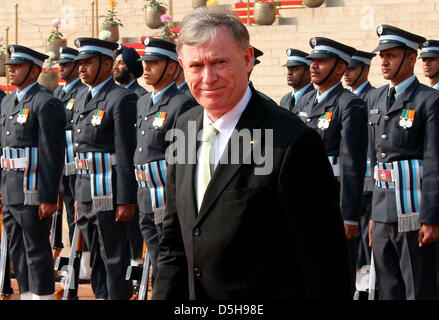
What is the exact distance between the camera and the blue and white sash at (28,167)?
20.1ft

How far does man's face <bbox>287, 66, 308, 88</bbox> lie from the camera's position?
828 cm

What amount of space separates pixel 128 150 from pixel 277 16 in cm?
996

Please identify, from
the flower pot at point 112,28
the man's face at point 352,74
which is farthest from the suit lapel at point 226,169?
the flower pot at point 112,28

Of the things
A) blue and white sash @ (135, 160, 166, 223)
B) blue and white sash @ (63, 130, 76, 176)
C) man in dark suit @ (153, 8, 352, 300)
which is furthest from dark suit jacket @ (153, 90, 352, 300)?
blue and white sash @ (63, 130, 76, 176)


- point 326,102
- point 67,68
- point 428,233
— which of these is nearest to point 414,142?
point 428,233

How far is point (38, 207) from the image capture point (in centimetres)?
618

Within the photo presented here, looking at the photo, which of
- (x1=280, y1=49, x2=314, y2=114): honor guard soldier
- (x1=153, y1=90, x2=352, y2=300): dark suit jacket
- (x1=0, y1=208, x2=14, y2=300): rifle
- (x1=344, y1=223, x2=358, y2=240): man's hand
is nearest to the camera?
(x1=153, y1=90, x2=352, y2=300): dark suit jacket

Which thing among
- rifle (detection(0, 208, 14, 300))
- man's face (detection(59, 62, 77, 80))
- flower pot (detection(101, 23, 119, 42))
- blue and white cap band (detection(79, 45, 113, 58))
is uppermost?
flower pot (detection(101, 23, 119, 42))

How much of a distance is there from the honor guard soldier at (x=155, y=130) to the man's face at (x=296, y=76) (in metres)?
2.47

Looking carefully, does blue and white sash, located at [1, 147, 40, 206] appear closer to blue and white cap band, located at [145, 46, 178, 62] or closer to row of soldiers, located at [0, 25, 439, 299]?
row of soldiers, located at [0, 25, 439, 299]

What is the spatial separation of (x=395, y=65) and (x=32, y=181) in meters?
2.97

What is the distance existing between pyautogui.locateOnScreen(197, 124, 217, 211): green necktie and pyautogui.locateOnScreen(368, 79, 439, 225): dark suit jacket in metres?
2.64
